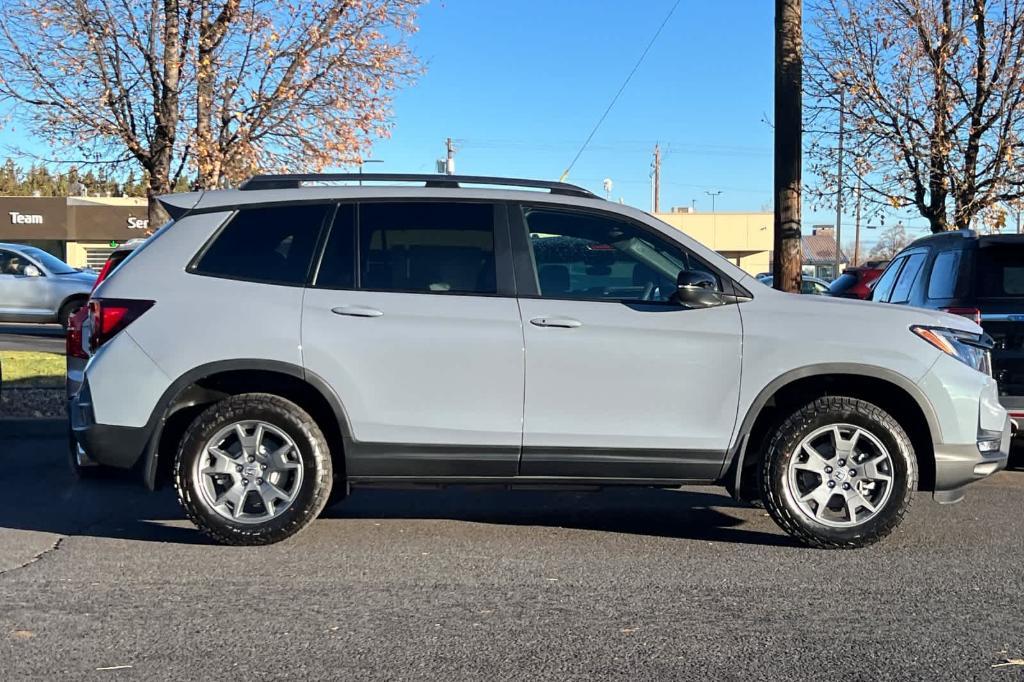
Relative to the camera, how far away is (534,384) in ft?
17.8

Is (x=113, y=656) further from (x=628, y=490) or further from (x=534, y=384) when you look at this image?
(x=628, y=490)

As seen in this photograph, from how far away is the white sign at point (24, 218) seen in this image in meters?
43.4

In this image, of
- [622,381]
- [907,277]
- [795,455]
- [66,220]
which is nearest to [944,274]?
[907,277]

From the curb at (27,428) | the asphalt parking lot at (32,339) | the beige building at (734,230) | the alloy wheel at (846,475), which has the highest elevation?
the beige building at (734,230)

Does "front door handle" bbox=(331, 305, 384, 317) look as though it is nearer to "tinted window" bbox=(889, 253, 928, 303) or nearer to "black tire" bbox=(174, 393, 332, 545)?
"black tire" bbox=(174, 393, 332, 545)

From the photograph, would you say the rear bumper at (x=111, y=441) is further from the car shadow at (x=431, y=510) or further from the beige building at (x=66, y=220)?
the beige building at (x=66, y=220)

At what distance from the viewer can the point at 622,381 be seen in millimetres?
5430

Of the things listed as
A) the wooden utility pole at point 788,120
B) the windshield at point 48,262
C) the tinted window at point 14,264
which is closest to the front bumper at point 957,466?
the wooden utility pole at point 788,120

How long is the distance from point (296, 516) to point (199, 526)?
0.53 metres

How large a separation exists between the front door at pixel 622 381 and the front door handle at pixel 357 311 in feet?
2.55

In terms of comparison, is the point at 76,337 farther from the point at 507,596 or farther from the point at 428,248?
the point at 507,596

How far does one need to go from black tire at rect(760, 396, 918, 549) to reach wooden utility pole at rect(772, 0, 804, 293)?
5410 mm

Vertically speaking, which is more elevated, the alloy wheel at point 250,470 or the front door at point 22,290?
the front door at point 22,290

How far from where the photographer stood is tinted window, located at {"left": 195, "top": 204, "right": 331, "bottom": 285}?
5.53m
